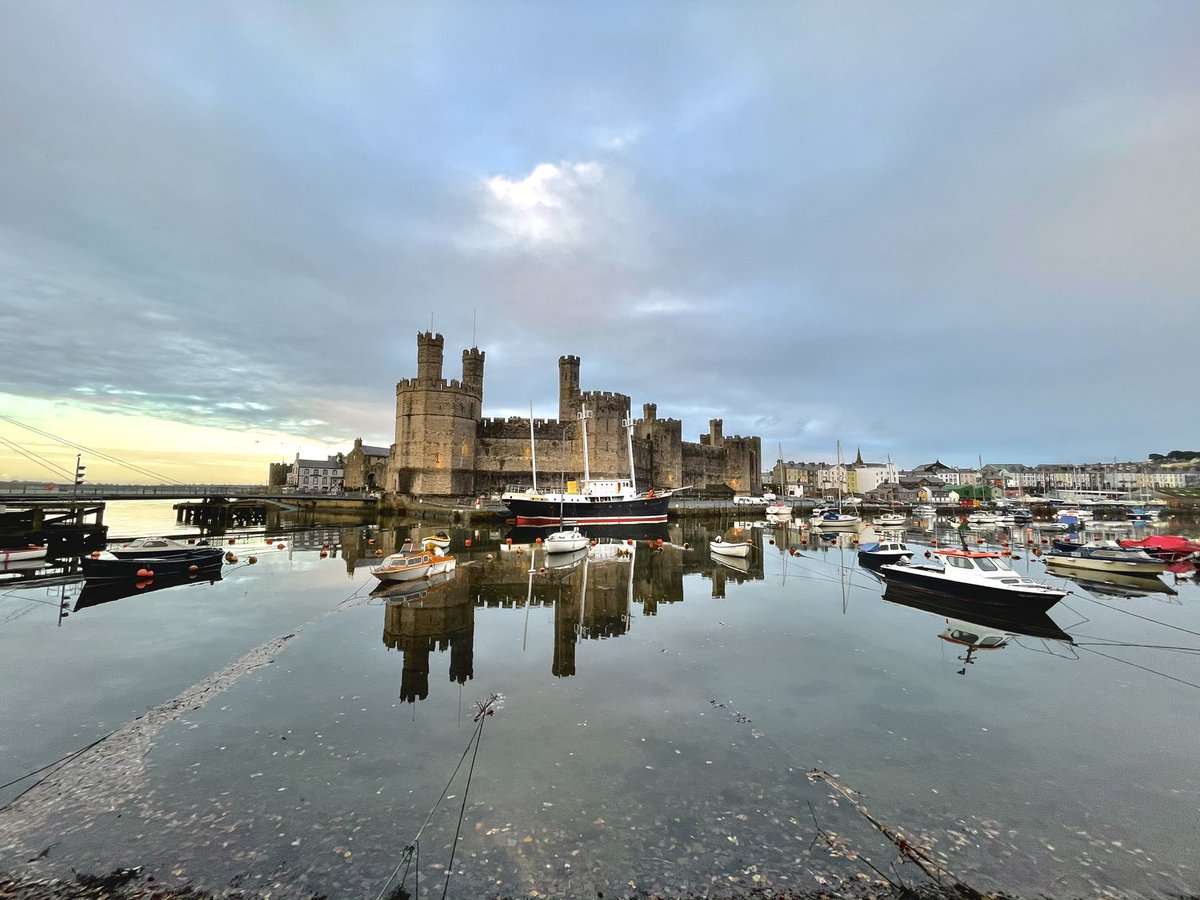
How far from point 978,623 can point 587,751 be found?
10.4m

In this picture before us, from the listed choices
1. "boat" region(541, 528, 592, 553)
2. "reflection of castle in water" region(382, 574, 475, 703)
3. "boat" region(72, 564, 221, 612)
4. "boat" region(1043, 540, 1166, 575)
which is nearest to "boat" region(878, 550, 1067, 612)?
"boat" region(1043, 540, 1166, 575)

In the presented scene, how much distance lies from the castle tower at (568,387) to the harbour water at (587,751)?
3837 cm

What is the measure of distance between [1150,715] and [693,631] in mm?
6472

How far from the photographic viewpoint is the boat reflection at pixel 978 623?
10094mm

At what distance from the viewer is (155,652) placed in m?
8.95

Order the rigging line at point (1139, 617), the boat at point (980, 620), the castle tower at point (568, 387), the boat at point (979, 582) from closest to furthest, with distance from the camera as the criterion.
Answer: the boat at point (980, 620) < the rigging line at point (1139, 617) < the boat at point (979, 582) < the castle tower at point (568, 387)

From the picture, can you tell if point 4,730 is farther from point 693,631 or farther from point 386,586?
point 693,631

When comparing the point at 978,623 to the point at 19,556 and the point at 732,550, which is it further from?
the point at 19,556

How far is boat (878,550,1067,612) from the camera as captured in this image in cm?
1213

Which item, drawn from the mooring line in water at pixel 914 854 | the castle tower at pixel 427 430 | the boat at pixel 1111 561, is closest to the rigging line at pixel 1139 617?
the boat at pixel 1111 561

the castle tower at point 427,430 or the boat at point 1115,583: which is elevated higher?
the castle tower at point 427,430

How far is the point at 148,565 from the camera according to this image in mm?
15805

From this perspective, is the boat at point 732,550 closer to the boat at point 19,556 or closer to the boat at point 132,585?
the boat at point 132,585

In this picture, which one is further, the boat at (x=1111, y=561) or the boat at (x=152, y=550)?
the boat at (x=1111, y=561)
